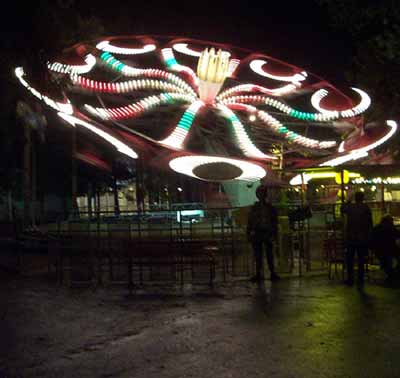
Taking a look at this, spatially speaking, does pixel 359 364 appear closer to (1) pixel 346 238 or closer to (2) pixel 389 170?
(1) pixel 346 238

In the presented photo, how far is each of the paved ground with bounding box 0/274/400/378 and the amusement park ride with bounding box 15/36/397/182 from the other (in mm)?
9779

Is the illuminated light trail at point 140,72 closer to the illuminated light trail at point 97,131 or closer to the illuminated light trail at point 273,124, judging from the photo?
the illuminated light trail at point 273,124

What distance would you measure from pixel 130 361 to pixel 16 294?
217 inches

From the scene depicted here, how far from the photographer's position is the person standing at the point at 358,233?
11.6m

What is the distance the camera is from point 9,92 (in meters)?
7.36

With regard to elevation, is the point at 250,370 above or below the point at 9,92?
below

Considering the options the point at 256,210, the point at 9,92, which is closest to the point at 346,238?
the point at 256,210

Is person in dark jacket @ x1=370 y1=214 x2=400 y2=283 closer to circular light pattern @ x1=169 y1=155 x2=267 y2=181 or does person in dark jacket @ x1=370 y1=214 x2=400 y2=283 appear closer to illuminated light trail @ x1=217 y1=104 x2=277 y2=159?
circular light pattern @ x1=169 y1=155 x2=267 y2=181

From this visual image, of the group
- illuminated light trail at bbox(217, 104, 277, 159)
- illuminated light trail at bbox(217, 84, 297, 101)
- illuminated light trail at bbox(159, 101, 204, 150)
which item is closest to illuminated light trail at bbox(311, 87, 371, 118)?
illuminated light trail at bbox(217, 84, 297, 101)

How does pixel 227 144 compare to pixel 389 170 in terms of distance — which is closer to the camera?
pixel 389 170

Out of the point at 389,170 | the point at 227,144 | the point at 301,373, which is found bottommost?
the point at 301,373

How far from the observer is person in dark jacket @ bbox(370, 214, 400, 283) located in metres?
12.0

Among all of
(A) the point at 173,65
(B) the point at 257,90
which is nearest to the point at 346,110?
(B) the point at 257,90

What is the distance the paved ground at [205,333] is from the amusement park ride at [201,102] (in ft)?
32.1
